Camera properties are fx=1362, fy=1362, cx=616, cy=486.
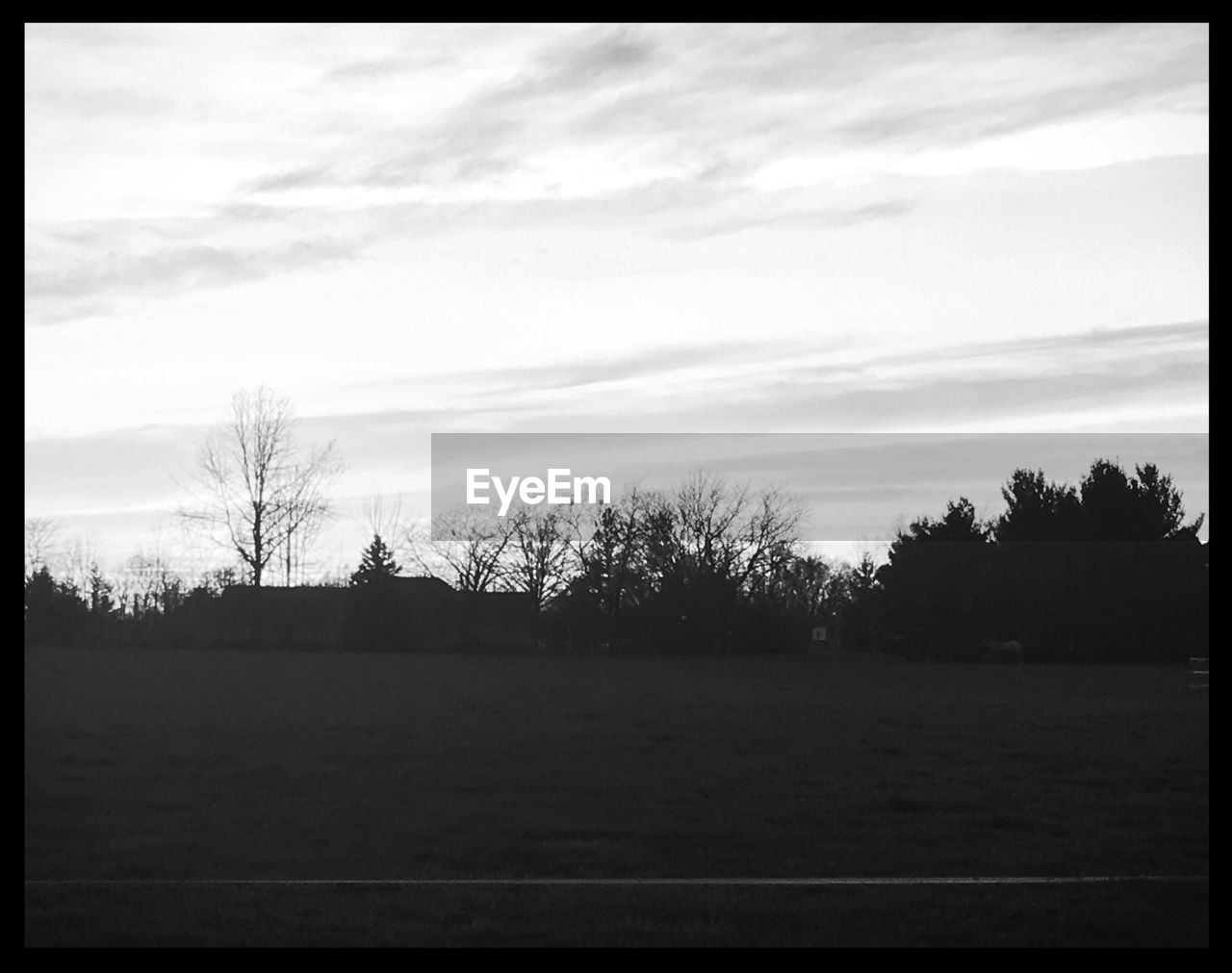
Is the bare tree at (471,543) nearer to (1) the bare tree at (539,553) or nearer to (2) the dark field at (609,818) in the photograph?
(1) the bare tree at (539,553)

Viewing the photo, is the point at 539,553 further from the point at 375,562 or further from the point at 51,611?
the point at 51,611

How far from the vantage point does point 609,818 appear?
963 centimetres

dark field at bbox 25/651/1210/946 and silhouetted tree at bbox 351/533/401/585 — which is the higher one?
silhouetted tree at bbox 351/533/401/585

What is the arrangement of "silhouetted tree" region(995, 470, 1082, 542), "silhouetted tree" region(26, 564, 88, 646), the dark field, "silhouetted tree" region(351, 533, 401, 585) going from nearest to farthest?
the dark field < "silhouetted tree" region(26, 564, 88, 646) < "silhouetted tree" region(995, 470, 1082, 542) < "silhouetted tree" region(351, 533, 401, 585)

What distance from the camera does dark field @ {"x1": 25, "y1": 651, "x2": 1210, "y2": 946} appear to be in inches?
247

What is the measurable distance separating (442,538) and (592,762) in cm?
4521

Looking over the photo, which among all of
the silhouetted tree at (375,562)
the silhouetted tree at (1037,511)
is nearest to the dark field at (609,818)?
the silhouetted tree at (1037,511)

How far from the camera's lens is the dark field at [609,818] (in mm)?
6285

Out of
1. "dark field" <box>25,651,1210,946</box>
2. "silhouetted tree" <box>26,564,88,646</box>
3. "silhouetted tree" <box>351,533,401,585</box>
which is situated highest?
"silhouetted tree" <box>351,533,401,585</box>

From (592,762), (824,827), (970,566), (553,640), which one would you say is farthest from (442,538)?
(824,827)

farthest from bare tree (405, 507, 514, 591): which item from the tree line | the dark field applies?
the dark field

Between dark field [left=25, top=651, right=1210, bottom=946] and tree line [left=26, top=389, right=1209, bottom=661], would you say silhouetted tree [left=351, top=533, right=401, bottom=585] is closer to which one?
tree line [left=26, top=389, right=1209, bottom=661]

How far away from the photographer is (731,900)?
267 inches

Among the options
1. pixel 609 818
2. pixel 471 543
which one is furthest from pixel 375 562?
pixel 609 818
